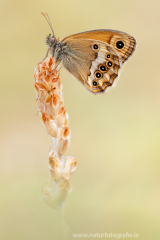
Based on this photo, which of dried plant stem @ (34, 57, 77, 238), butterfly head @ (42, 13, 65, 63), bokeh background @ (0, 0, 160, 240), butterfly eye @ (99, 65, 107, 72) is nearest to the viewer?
dried plant stem @ (34, 57, 77, 238)

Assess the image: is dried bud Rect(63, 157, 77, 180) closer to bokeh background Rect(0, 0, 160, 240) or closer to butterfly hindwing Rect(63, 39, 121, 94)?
bokeh background Rect(0, 0, 160, 240)

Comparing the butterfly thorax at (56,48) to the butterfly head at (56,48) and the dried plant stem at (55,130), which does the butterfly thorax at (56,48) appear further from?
the dried plant stem at (55,130)

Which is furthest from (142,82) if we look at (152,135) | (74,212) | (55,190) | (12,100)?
(55,190)

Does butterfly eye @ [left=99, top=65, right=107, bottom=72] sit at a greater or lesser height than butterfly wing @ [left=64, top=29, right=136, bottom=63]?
lesser

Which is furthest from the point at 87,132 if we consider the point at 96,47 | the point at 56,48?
the point at 56,48

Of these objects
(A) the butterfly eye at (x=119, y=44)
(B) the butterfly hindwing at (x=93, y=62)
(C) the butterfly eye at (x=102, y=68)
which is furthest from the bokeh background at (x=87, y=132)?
(A) the butterfly eye at (x=119, y=44)

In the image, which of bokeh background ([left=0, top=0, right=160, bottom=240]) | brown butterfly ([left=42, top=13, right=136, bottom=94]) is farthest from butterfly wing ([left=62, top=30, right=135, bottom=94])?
bokeh background ([left=0, top=0, right=160, bottom=240])

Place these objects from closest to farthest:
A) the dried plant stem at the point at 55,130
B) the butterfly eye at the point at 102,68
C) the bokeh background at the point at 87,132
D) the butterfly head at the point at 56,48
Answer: the dried plant stem at the point at 55,130 → the bokeh background at the point at 87,132 → the butterfly head at the point at 56,48 → the butterfly eye at the point at 102,68
